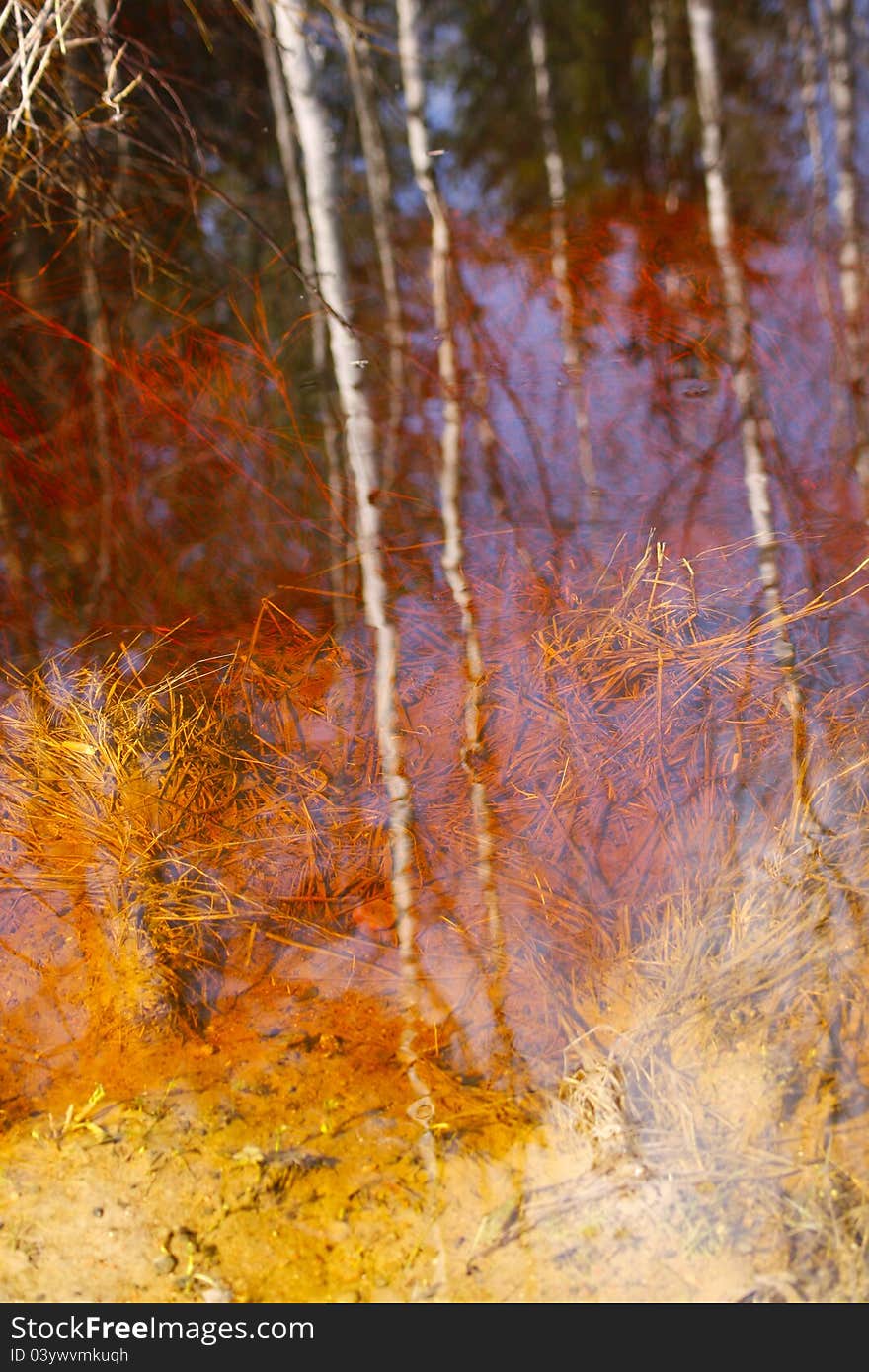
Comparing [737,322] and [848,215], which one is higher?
[848,215]

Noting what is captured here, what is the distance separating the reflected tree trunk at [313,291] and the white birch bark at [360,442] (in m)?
0.04

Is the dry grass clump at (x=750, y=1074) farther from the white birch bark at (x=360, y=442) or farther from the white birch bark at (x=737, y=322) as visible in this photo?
the white birch bark at (x=737, y=322)

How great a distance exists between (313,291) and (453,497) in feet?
4.15

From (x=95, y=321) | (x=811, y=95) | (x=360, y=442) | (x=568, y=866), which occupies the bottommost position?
(x=568, y=866)

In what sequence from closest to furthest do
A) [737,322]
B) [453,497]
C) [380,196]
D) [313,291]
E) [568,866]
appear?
[568,866], [453,497], [737,322], [313,291], [380,196]

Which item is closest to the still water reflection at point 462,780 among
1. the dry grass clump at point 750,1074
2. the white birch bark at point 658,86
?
the dry grass clump at point 750,1074

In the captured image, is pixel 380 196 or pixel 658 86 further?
pixel 658 86

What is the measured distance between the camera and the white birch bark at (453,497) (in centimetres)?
171

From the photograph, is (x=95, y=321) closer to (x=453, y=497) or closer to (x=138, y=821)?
(x=453, y=497)

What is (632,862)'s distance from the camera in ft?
5.45

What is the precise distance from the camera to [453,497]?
2.42 metres

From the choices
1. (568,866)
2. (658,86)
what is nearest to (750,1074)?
(568,866)
